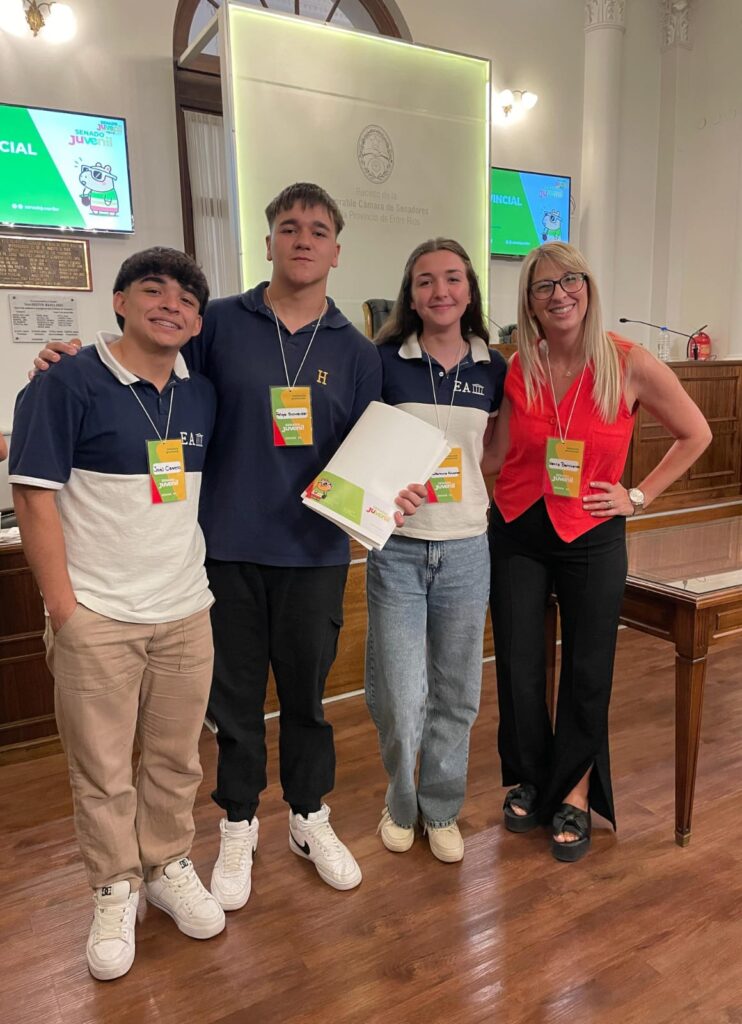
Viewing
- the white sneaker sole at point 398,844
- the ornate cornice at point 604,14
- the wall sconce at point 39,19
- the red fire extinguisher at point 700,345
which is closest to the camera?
the white sneaker sole at point 398,844

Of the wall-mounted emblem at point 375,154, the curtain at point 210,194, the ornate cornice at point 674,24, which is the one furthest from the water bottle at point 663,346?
the curtain at point 210,194

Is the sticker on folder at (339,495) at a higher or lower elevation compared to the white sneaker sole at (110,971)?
higher

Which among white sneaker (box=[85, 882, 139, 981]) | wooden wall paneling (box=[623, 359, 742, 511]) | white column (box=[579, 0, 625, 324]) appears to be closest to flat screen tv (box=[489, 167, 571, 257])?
white column (box=[579, 0, 625, 324])

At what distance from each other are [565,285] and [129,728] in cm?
137

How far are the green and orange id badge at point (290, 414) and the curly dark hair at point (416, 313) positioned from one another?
310mm

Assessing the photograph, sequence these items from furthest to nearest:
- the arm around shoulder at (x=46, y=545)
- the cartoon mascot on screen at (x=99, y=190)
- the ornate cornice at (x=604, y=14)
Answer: the ornate cornice at (x=604, y=14) < the cartoon mascot on screen at (x=99, y=190) < the arm around shoulder at (x=46, y=545)

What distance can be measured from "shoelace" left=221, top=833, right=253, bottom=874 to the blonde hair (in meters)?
1.27

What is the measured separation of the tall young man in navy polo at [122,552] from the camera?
138 cm

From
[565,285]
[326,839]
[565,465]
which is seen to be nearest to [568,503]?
[565,465]

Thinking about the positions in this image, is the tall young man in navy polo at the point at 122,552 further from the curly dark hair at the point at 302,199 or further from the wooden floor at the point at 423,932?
the curly dark hair at the point at 302,199

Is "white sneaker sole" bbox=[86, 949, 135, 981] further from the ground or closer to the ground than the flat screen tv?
closer to the ground

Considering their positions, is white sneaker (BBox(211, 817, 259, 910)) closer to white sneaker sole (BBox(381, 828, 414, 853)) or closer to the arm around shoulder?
white sneaker sole (BBox(381, 828, 414, 853))

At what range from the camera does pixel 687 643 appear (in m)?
1.88

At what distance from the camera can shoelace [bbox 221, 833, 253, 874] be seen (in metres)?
1.77
